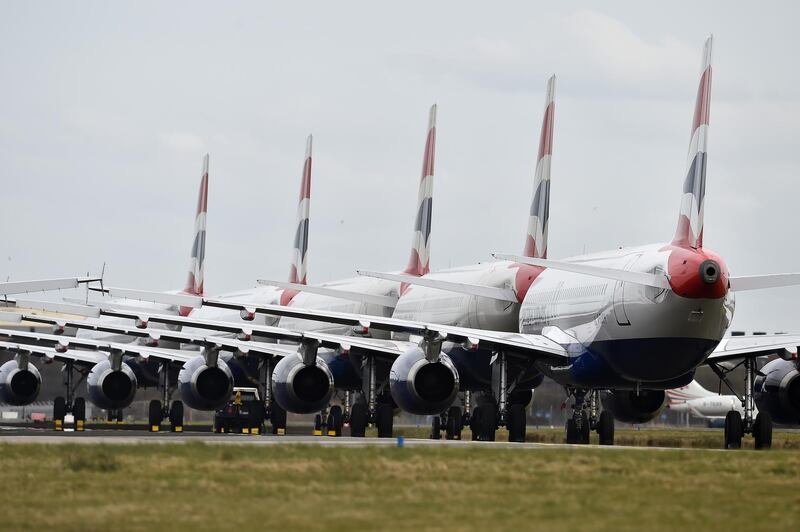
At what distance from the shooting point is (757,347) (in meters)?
43.2

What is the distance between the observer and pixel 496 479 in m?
24.5

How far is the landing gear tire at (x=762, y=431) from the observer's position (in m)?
40.2

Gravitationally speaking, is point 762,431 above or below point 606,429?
below

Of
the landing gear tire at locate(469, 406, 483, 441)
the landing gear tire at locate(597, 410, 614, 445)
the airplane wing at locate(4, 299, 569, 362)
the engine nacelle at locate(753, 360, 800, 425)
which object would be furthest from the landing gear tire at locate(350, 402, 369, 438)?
the engine nacelle at locate(753, 360, 800, 425)

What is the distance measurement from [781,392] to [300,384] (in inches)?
602

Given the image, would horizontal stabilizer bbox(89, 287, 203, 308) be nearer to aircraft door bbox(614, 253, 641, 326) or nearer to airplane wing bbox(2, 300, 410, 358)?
airplane wing bbox(2, 300, 410, 358)

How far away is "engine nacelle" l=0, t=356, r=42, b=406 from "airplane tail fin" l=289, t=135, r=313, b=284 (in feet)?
46.2

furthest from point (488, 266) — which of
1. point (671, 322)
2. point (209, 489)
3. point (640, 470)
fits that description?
point (209, 489)

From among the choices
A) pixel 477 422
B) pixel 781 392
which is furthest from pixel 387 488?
pixel 781 392

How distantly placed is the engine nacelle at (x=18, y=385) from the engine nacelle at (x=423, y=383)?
31.7 metres

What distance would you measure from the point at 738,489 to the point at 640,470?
2949 mm

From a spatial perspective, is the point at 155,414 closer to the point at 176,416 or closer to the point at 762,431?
the point at 176,416

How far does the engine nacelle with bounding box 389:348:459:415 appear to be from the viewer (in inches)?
1753

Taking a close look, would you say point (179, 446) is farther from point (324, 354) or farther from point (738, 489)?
point (324, 354)
